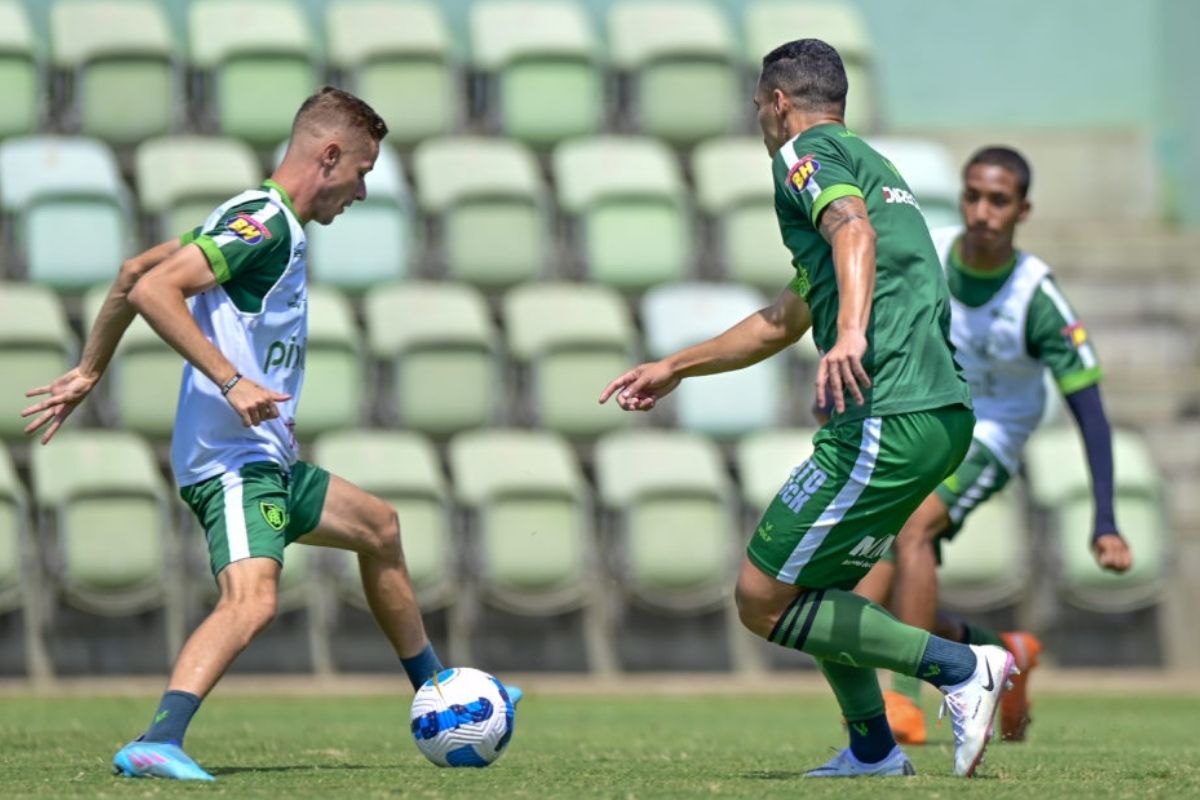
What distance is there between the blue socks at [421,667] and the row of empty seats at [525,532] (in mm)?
5131

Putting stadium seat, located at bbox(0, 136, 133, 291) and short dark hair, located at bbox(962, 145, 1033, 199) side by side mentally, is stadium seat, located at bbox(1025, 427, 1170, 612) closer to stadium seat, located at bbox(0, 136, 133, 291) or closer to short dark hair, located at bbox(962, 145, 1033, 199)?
short dark hair, located at bbox(962, 145, 1033, 199)

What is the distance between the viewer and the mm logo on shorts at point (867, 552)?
5902 mm

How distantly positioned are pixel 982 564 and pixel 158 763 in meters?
7.46

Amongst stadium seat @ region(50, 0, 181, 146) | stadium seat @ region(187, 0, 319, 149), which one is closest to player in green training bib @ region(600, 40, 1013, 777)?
stadium seat @ region(187, 0, 319, 149)

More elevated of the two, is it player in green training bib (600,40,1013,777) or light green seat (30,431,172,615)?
player in green training bib (600,40,1013,777)

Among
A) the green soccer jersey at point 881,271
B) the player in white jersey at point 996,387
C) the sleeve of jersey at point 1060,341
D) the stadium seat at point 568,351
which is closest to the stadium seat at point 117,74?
the stadium seat at point 568,351

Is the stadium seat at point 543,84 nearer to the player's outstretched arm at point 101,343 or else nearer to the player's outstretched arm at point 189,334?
the player's outstretched arm at point 101,343

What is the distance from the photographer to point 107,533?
1184 cm

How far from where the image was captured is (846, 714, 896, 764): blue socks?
20.1 ft

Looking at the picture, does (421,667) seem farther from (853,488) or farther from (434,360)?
(434,360)

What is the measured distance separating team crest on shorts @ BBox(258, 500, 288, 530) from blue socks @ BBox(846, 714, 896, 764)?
1696mm

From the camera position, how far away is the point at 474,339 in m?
12.8

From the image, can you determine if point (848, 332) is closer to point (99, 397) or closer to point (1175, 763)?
point (1175, 763)

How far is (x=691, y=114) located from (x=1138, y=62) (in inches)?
147
